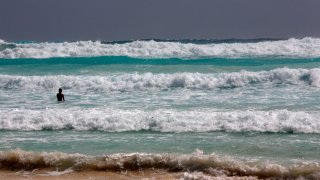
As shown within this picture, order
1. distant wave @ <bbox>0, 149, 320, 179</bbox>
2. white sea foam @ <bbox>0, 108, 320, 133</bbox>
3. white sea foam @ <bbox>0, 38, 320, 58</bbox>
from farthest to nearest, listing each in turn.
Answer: white sea foam @ <bbox>0, 38, 320, 58</bbox>, white sea foam @ <bbox>0, 108, 320, 133</bbox>, distant wave @ <bbox>0, 149, 320, 179</bbox>

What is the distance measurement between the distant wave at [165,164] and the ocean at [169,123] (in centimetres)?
2

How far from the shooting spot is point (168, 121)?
15086 mm

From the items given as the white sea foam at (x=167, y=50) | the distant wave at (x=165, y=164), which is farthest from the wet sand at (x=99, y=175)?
the white sea foam at (x=167, y=50)

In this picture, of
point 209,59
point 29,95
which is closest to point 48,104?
point 29,95

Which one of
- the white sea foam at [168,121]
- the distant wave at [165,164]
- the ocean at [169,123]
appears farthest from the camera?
the white sea foam at [168,121]

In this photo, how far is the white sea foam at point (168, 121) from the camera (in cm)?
1434

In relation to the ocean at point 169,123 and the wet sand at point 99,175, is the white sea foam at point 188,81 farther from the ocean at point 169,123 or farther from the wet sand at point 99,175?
the wet sand at point 99,175

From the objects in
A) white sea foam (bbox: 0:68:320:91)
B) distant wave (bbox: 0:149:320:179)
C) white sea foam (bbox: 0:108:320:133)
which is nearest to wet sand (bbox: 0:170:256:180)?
distant wave (bbox: 0:149:320:179)

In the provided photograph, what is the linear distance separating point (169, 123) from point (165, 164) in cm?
408

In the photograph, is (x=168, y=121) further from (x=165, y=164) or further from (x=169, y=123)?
Result: (x=165, y=164)

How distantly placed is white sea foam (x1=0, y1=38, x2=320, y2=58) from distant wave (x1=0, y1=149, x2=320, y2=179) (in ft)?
95.2

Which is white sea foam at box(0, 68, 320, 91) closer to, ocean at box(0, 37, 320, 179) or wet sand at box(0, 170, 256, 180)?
ocean at box(0, 37, 320, 179)

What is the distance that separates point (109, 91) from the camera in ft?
77.0

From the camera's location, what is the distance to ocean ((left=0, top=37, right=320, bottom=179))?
10969 mm
